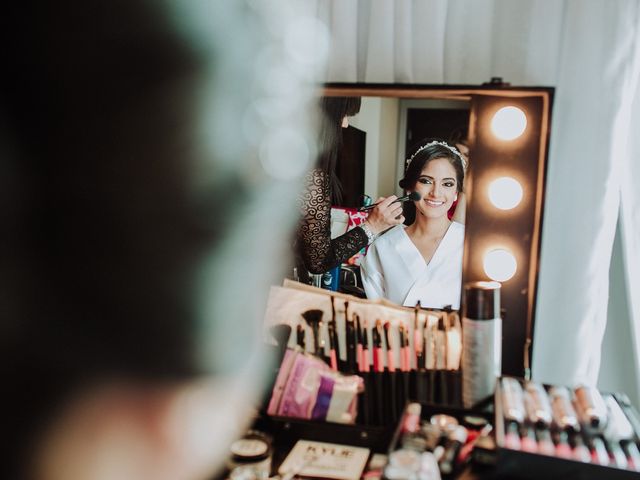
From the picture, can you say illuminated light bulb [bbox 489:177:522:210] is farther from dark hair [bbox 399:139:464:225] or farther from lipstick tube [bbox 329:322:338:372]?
lipstick tube [bbox 329:322:338:372]

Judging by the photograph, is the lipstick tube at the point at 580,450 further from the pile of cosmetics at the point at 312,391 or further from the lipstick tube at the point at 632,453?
the pile of cosmetics at the point at 312,391

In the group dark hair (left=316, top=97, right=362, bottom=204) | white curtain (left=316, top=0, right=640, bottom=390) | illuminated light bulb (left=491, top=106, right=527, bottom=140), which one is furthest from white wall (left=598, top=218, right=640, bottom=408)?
dark hair (left=316, top=97, right=362, bottom=204)

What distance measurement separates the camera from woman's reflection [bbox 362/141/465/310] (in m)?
0.90

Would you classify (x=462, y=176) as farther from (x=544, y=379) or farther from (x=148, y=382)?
(x=148, y=382)

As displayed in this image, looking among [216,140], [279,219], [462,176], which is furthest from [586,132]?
[216,140]

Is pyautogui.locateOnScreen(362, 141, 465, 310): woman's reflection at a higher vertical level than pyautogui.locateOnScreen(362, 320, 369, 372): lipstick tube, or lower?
higher

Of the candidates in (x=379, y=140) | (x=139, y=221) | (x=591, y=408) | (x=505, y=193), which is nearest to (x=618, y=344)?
(x=591, y=408)

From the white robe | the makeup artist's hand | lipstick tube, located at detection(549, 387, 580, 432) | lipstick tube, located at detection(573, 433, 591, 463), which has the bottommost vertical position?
lipstick tube, located at detection(573, 433, 591, 463)

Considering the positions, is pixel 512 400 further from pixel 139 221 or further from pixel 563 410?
pixel 139 221

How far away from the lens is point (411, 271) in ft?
3.09

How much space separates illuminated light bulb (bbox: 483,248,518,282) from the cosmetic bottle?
6 centimetres

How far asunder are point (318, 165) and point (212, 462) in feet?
1.77

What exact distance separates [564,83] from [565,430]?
20.9 inches

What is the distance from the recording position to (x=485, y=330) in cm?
84
